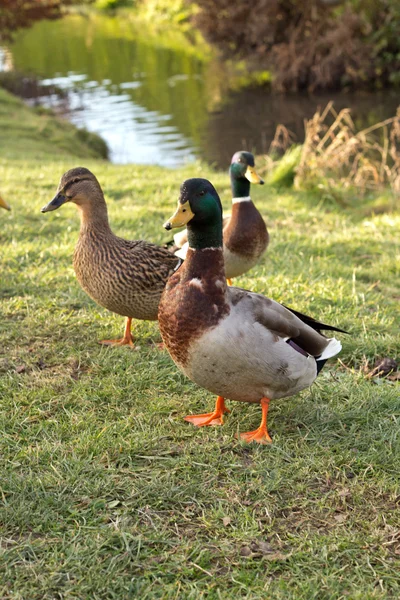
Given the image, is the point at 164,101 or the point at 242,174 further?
the point at 164,101

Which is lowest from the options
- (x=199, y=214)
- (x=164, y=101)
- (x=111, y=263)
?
(x=164, y=101)

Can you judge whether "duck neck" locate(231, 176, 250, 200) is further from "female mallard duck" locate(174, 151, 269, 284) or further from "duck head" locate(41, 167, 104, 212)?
"duck head" locate(41, 167, 104, 212)

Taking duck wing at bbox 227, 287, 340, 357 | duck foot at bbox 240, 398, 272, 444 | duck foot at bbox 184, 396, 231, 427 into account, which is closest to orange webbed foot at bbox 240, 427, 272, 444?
duck foot at bbox 240, 398, 272, 444

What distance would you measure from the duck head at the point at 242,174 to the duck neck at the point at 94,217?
1.17 m

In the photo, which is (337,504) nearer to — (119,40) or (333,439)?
(333,439)

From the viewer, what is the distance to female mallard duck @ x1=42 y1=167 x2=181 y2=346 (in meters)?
3.40

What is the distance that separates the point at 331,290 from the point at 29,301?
1894 mm

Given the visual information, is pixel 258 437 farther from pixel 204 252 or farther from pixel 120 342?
pixel 120 342

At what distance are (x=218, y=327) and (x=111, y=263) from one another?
1.07 meters

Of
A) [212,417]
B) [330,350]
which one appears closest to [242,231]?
[330,350]

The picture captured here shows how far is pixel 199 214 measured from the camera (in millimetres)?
2617

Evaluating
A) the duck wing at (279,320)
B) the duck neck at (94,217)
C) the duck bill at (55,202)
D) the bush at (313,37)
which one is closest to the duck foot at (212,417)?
the duck wing at (279,320)

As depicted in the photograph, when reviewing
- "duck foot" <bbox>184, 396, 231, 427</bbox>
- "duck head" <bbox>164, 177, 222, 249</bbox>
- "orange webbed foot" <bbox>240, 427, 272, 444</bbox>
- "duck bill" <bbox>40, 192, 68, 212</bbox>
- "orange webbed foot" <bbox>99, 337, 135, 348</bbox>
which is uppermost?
"duck head" <bbox>164, 177, 222, 249</bbox>

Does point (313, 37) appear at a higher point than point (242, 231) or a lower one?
lower
